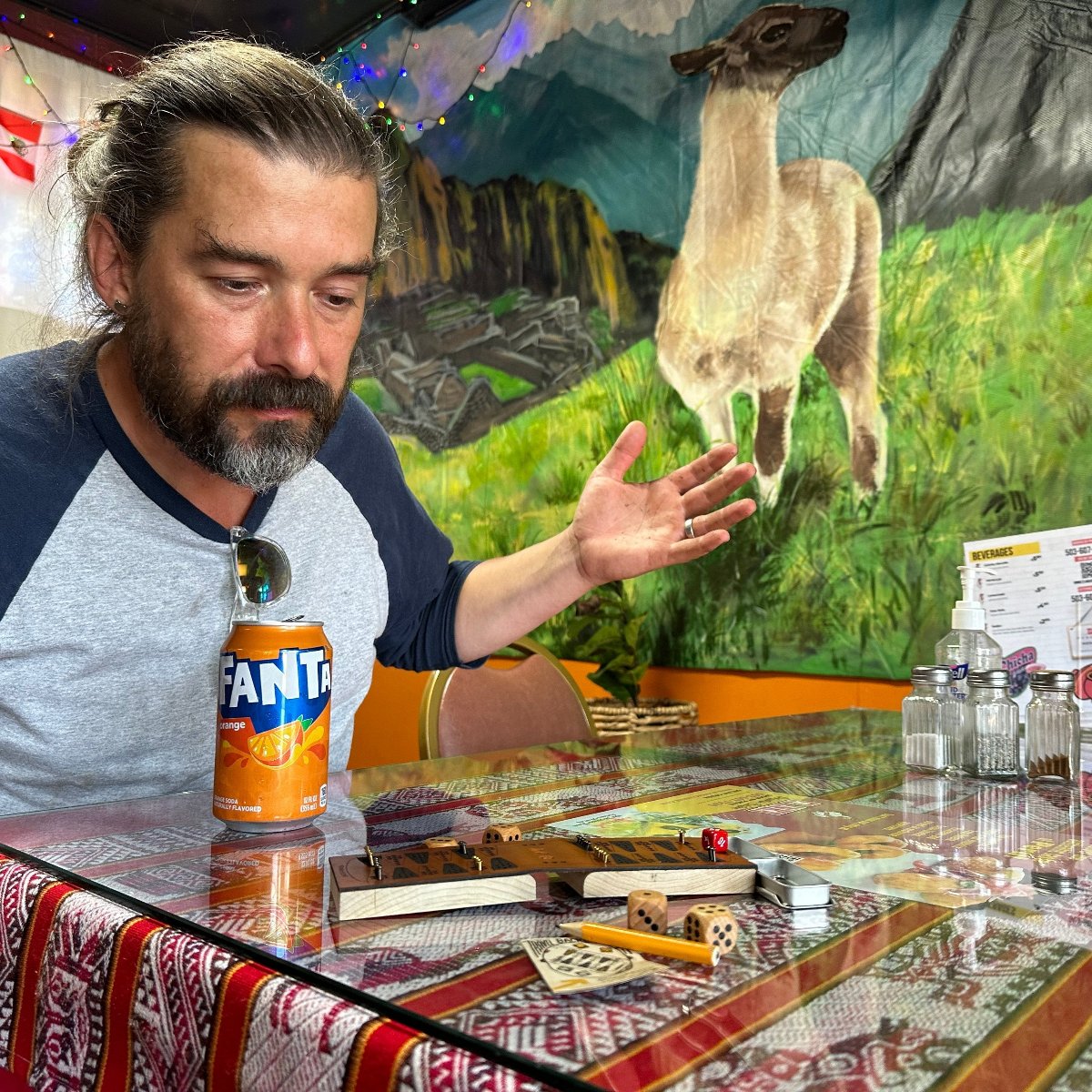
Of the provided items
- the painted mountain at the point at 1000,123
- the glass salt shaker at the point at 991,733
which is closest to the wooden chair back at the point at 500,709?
the glass salt shaker at the point at 991,733

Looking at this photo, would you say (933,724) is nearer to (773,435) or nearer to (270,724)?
(270,724)

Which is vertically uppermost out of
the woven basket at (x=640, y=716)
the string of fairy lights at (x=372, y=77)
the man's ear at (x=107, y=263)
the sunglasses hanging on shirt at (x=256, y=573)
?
the string of fairy lights at (x=372, y=77)

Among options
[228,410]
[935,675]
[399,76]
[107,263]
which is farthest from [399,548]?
[399,76]

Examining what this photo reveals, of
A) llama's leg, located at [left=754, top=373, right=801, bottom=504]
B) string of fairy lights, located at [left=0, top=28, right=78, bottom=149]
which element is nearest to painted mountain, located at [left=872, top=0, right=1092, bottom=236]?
llama's leg, located at [left=754, top=373, right=801, bottom=504]

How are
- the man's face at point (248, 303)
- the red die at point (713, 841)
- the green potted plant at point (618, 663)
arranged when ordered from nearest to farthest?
the red die at point (713, 841) → the man's face at point (248, 303) → the green potted plant at point (618, 663)

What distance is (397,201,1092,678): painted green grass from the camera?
2184mm

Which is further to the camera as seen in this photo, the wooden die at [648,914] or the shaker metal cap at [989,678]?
the shaker metal cap at [989,678]

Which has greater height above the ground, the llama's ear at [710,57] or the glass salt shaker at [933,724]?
the llama's ear at [710,57]

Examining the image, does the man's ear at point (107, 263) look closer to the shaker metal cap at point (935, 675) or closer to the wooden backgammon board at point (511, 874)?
the wooden backgammon board at point (511, 874)

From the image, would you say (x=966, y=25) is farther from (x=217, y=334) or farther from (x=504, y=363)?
(x=217, y=334)

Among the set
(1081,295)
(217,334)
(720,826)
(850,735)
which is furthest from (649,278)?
(720,826)

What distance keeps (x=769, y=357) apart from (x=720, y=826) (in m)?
2.04

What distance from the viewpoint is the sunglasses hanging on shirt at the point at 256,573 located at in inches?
45.9

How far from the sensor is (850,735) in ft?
5.07
